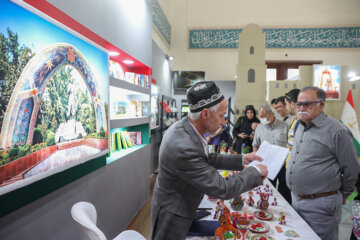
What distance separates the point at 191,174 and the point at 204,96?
39 cm

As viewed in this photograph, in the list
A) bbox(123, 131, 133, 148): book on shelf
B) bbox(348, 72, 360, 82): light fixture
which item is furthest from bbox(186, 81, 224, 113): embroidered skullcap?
bbox(348, 72, 360, 82): light fixture

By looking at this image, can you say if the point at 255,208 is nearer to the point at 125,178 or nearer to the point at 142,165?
the point at 125,178

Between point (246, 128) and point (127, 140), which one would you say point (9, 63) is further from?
point (246, 128)

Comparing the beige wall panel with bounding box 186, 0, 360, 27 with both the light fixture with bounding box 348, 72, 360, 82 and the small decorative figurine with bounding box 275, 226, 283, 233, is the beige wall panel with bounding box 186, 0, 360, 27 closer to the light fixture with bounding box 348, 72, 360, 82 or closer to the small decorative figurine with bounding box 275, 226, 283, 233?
the light fixture with bounding box 348, 72, 360, 82

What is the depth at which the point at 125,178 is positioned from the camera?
113 inches

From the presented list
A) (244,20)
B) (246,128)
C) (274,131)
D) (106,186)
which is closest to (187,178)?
(106,186)

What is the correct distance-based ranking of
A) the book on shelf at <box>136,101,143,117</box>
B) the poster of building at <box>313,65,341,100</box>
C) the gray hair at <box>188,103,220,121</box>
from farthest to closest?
the poster of building at <box>313,65,341,100</box>
the book on shelf at <box>136,101,143,117</box>
the gray hair at <box>188,103,220,121</box>

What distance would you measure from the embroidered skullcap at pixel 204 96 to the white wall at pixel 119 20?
1.20 m

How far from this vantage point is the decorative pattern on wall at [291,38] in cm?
764

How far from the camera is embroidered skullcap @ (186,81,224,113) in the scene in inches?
43.0

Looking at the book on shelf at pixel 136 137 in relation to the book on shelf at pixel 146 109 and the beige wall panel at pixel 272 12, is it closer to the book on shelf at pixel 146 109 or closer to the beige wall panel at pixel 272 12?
the book on shelf at pixel 146 109

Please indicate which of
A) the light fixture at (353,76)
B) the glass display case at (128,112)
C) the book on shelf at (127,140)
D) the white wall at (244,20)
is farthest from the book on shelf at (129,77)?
the light fixture at (353,76)

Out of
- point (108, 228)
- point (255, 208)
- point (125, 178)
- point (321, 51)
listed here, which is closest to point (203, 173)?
point (255, 208)

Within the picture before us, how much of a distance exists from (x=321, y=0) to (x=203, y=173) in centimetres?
954
